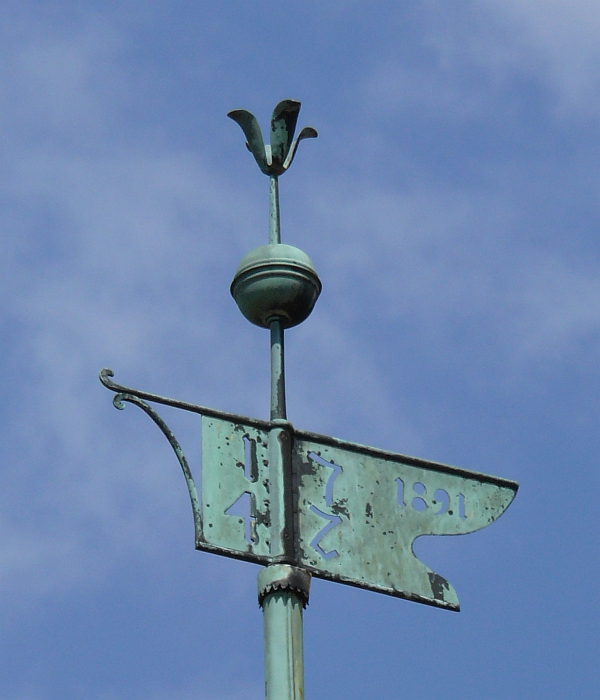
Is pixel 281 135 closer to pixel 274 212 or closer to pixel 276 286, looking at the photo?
pixel 274 212

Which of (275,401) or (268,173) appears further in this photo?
(268,173)

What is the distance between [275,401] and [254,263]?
616 mm

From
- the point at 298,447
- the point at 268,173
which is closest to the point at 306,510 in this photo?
the point at 298,447

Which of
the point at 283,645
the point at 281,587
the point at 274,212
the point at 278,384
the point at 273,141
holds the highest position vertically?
the point at 273,141

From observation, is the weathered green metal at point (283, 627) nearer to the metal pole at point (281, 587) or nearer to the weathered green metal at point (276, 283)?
the metal pole at point (281, 587)

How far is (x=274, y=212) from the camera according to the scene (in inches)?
290

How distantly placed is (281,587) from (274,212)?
5.48 feet

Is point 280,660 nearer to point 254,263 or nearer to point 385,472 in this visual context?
point 385,472

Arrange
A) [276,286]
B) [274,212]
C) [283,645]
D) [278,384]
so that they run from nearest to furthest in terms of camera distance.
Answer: [283,645] → [278,384] → [276,286] → [274,212]

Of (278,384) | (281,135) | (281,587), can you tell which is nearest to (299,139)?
(281,135)

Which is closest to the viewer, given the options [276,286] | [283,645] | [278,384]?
[283,645]

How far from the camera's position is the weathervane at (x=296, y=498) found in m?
6.53

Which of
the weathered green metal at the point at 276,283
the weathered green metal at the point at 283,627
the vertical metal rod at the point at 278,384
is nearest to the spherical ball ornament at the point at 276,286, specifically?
the weathered green metal at the point at 276,283

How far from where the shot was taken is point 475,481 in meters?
7.07
